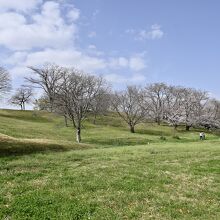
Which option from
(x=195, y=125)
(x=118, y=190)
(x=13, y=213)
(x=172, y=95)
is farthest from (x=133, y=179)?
(x=172, y=95)

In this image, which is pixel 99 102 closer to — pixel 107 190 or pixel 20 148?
pixel 20 148

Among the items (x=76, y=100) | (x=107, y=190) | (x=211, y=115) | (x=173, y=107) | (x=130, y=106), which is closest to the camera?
(x=107, y=190)

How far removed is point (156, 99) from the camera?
121812mm

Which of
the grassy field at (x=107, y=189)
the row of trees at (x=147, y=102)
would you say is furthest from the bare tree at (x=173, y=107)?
the grassy field at (x=107, y=189)

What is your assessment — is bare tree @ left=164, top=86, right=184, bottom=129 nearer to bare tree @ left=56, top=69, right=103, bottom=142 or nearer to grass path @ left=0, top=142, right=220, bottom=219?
bare tree @ left=56, top=69, right=103, bottom=142

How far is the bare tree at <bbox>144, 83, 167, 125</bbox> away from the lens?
115394mm

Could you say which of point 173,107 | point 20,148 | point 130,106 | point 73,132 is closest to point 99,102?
point 73,132

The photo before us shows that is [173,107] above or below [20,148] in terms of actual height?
above

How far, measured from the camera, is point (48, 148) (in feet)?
103

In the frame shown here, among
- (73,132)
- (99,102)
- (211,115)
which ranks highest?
(99,102)

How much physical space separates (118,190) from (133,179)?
221 centimetres

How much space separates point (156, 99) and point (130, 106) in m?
31.2

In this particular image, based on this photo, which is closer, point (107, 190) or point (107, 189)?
point (107, 190)

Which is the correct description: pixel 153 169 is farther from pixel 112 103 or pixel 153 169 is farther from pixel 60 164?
pixel 112 103
